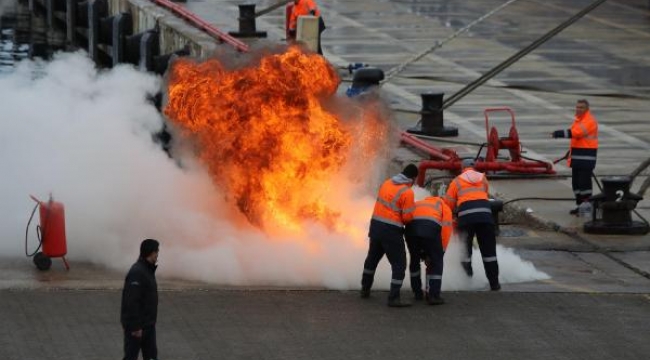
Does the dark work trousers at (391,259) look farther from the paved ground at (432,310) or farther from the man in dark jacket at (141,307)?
the man in dark jacket at (141,307)

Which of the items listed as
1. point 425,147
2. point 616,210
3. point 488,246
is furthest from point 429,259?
point 425,147

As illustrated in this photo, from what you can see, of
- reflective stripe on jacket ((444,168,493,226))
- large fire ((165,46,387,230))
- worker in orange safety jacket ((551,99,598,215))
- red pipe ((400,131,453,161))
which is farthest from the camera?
red pipe ((400,131,453,161))

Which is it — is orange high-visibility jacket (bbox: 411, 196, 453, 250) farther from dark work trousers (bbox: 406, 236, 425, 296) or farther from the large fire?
the large fire

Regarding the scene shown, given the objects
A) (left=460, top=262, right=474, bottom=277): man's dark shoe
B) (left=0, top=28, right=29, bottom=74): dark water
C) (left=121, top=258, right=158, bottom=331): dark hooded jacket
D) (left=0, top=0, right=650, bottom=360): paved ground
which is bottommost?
(left=0, top=0, right=650, bottom=360): paved ground

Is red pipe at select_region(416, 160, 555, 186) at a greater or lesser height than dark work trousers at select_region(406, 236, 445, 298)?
greater

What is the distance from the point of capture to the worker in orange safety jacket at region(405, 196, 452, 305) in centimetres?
1455

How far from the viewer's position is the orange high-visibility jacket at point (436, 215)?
1460 cm

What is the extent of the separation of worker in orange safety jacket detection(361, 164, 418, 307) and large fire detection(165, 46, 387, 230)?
4.93ft

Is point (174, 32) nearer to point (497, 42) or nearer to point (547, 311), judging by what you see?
point (497, 42)

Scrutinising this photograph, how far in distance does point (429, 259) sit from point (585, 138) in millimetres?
5018

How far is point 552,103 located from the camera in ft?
86.1

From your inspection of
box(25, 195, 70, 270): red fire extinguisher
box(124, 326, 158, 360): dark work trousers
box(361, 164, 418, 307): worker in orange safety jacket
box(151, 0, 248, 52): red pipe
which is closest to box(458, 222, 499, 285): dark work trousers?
box(361, 164, 418, 307): worker in orange safety jacket

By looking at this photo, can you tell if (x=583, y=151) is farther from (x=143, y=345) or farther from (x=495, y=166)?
(x=143, y=345)

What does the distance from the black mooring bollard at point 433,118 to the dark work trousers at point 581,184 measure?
4.47 meters
